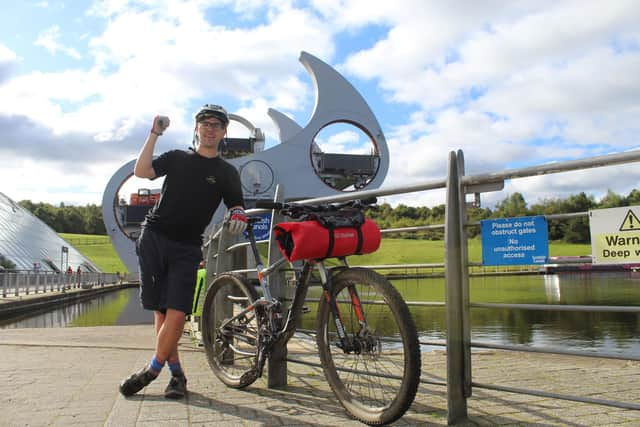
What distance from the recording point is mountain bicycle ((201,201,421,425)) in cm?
215

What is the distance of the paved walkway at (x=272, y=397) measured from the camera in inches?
95.7

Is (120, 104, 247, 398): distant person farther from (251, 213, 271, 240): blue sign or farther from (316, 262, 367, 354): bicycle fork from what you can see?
Answer: (251, 213, 271, 240): blue sign

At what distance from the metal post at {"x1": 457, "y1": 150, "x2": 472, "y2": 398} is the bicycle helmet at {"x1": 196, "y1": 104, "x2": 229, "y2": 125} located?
139 centimetres

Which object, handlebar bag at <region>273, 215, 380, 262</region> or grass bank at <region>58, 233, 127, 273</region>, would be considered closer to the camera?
handlebar bag at <region>273, 215, 380, 262</region>

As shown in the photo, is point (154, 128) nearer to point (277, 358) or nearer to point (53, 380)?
point (277, 358)

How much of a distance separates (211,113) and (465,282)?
1.66 metres

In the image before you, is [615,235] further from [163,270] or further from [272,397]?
[163,270]

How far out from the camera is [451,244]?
92.9 inches

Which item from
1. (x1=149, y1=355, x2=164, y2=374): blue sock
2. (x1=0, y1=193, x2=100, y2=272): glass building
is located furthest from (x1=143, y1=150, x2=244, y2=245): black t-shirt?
(x1=0, y1=193, x2=100, y2=272): glass building

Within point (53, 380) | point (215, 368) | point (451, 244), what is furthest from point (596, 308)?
point (53, 380)

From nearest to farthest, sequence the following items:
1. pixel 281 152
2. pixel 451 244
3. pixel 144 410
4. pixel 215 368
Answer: pixel 451 244 → pixel 144 410 → pixel 215 368 → pixel 281 152

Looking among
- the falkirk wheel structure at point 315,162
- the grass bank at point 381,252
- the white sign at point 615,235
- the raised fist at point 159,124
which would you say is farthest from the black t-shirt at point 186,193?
the grass bank at point 381,252

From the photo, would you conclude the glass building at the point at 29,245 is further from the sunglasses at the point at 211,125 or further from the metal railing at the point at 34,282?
the sunglasses at the point at 211,125

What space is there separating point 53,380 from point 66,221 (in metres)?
116
